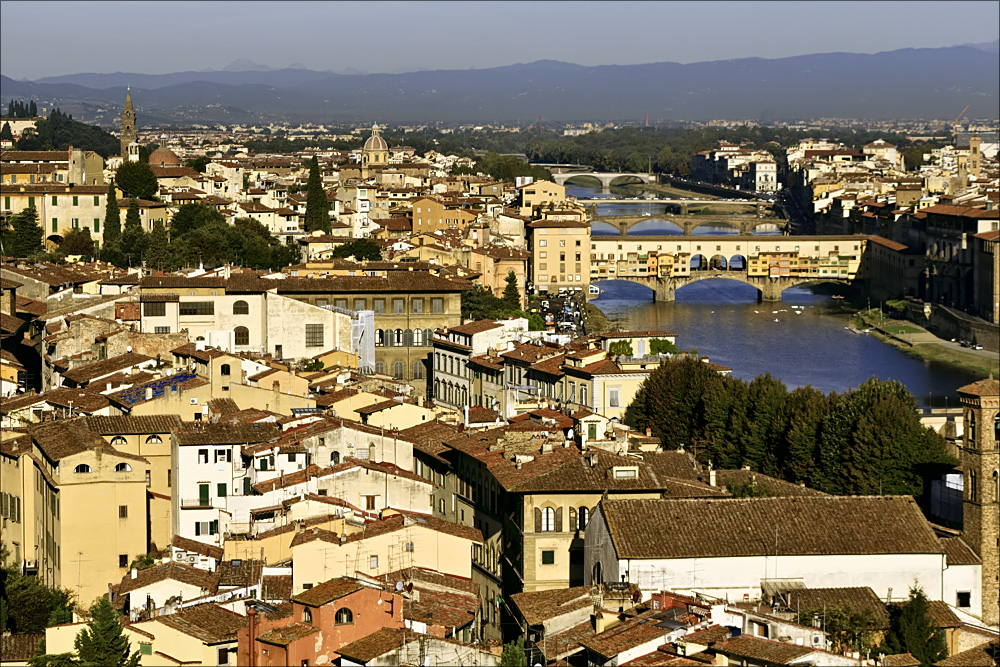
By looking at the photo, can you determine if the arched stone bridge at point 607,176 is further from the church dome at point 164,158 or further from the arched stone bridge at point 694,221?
the church dome at point 164,158

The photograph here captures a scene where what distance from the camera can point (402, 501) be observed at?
45.8 feet

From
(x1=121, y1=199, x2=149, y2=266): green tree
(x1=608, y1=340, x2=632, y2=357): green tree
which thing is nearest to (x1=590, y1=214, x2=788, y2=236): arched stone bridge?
(x1=121, y1=199, x2=149, y2=266): green tree

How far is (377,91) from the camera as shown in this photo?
197750mm

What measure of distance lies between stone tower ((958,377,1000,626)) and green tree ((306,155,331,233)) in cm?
2693

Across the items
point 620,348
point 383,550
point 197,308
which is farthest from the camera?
point 197,308

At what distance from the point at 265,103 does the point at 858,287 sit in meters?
76.1

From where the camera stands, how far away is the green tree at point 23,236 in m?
33.1

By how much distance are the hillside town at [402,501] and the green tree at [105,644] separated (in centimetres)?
18

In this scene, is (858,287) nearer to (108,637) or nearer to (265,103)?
(108,637)

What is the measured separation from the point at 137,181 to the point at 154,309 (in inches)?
634

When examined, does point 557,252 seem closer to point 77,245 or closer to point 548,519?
point 77,245

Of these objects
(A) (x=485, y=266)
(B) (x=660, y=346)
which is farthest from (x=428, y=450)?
(A) (x=485, y=266)

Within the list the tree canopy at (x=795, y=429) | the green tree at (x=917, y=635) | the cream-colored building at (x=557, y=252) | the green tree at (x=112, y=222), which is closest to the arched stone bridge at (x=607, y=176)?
the cream-colored building at (x=557, y=252)

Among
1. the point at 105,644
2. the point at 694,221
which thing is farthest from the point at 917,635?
the point at 694,221
